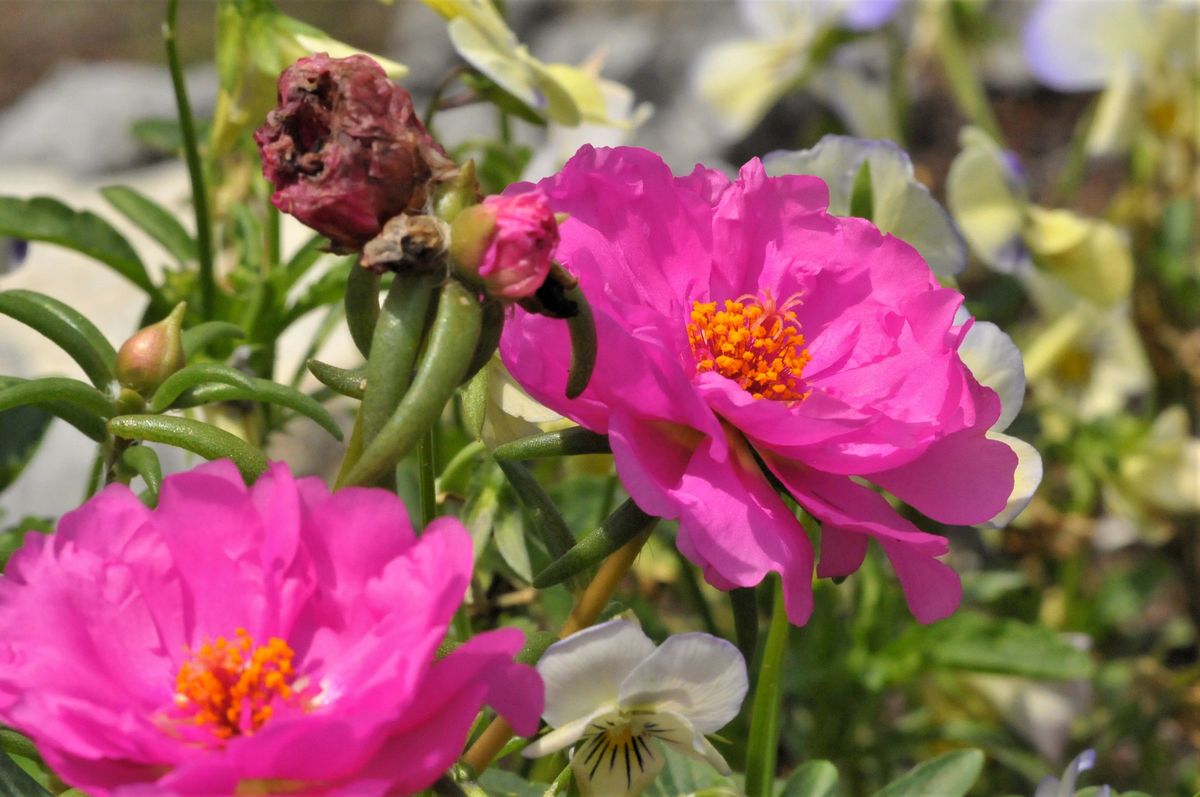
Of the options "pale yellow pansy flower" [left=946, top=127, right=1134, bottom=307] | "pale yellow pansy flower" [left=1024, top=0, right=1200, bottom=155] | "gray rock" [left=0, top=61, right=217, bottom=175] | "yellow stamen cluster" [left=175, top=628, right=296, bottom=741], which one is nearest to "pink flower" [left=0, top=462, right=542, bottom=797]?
"yellow stamen cluster" [left=175, top=628, right=296, bottom=741]

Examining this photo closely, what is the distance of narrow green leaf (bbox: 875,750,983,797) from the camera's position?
35.9 inches

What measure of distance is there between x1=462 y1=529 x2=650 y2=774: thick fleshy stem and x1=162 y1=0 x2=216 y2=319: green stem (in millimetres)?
571

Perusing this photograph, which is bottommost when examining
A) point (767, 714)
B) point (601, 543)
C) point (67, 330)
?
point (767, 714)

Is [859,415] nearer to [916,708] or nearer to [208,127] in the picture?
[208,127]

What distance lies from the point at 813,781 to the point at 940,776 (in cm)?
10

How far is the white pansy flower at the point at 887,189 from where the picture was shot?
93 centimetres

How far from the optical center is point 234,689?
22.0 inches

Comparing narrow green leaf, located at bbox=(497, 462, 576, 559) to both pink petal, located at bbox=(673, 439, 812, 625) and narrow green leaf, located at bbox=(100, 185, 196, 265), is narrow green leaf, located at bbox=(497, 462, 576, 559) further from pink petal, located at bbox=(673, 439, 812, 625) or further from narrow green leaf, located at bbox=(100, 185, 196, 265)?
A: narrow green leaf, located at bbox=(100, 185, 196, 265)

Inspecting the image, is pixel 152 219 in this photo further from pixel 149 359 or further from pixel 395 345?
pixel 395 345

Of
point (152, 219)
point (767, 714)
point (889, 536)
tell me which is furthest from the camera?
point (152, 219)

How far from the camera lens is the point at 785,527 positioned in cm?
64

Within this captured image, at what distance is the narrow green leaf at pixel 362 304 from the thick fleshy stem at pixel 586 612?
0.16 meters

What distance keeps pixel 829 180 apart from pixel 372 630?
0.52m

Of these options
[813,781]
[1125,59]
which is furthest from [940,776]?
[1125,59]
